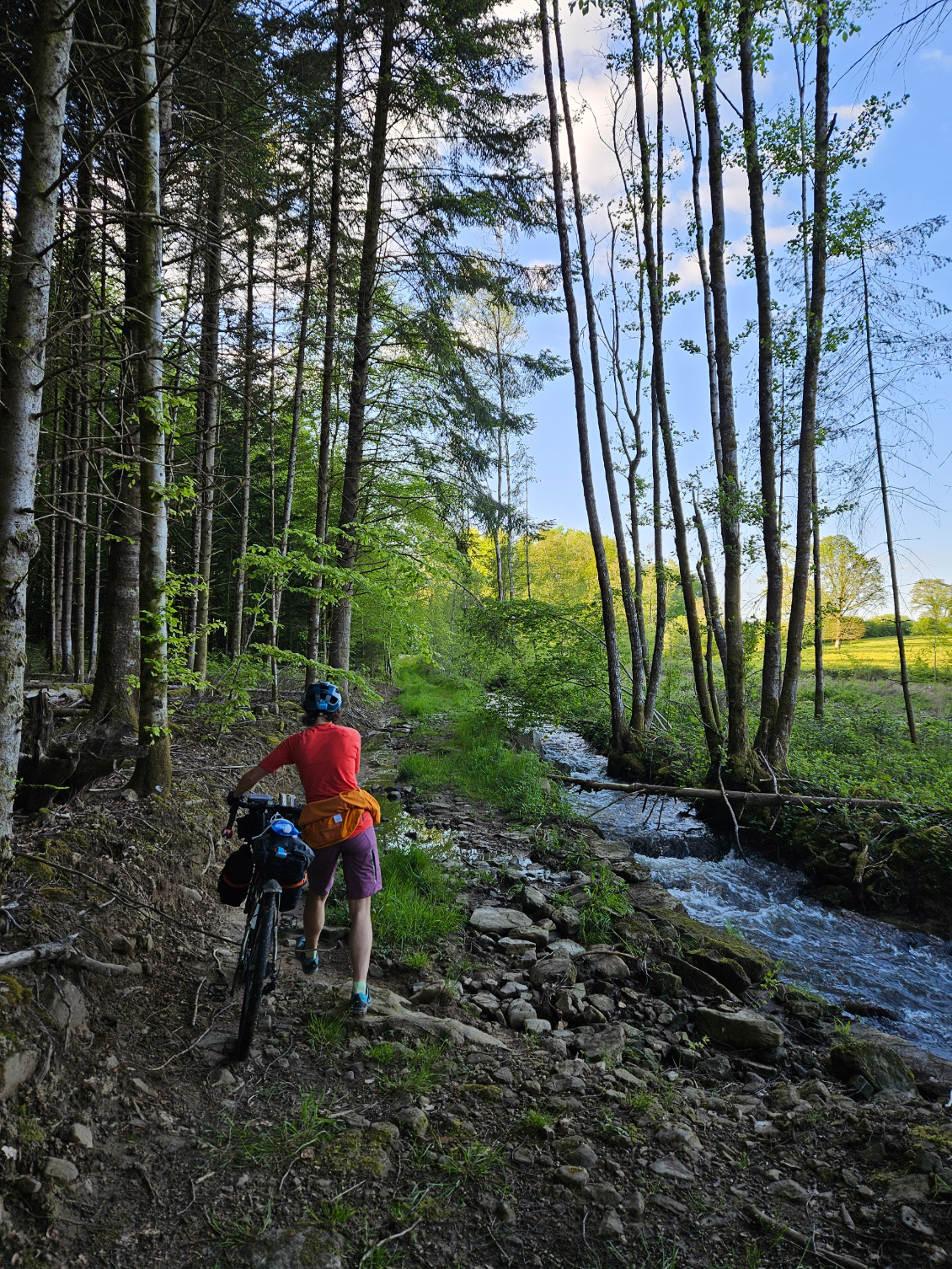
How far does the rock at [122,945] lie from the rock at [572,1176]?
8.33 ft

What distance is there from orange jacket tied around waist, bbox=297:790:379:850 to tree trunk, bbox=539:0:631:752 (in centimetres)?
843

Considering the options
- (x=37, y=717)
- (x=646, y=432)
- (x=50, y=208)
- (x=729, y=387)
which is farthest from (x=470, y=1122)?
(x=646, y=432)

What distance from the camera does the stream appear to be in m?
5.21

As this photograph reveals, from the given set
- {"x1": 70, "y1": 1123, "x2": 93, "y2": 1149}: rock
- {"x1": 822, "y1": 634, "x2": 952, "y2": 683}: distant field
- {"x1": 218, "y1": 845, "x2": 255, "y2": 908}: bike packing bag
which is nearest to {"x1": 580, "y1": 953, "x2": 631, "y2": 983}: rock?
{"x1": 218, "y1": 845, "x2": 255, "y2": 908}: bike packing bag

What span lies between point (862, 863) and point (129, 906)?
23.9 ft

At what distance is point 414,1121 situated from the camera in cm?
Answer: 291

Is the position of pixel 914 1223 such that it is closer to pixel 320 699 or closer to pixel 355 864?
pixel 355 864

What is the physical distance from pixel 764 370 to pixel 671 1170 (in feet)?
30.9

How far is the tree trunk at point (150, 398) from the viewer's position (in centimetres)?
433

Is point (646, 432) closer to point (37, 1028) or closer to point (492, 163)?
point (492, 163)

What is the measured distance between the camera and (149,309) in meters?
4.49

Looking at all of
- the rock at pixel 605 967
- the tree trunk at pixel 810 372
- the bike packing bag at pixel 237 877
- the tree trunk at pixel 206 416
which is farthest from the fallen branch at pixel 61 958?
the tree trunk at pixel 810 372


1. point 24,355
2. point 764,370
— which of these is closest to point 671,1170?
point 24,355

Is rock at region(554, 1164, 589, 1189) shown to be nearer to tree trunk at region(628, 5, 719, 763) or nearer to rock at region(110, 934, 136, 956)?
rock at region(110, 934, 136, 956)
